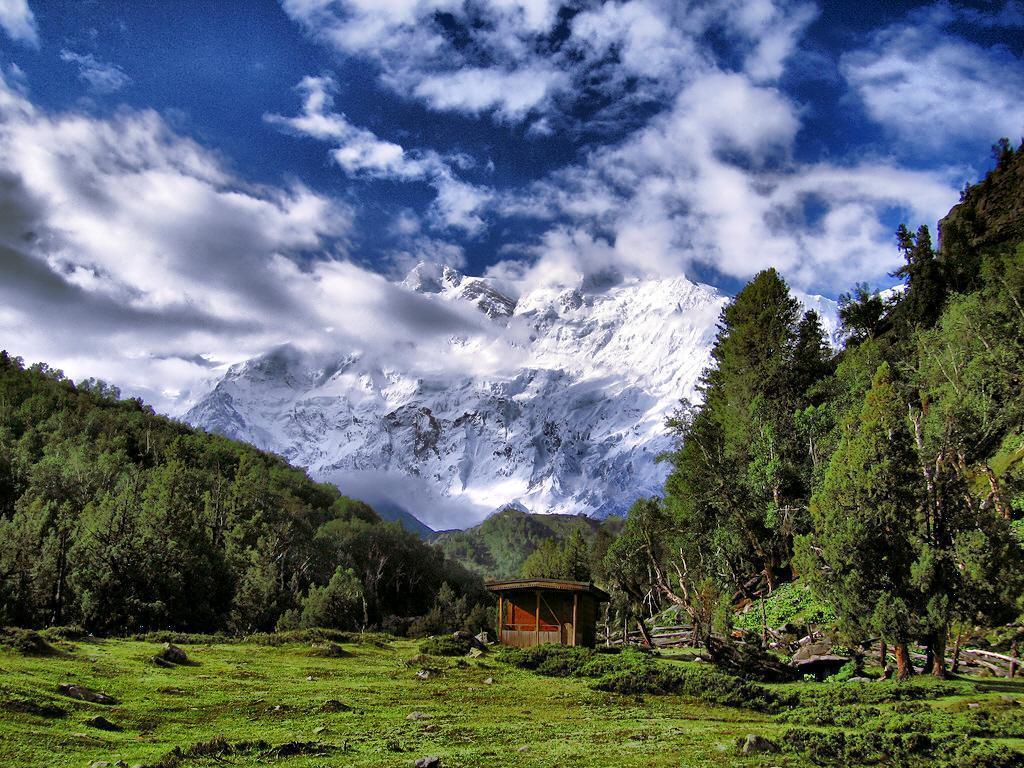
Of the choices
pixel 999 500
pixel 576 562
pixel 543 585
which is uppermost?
pixel 999 500

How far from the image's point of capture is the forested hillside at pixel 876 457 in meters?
18.6

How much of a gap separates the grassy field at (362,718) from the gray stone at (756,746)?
0.34 m

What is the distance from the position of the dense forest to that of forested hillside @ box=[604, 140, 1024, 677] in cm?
8

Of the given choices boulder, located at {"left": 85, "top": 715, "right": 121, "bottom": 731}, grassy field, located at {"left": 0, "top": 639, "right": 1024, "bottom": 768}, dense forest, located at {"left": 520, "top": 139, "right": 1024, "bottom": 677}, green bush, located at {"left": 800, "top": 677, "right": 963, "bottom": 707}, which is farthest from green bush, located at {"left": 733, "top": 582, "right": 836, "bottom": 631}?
boulder, located at {"left": 85, "top": 715, "right": 121, "bottom": 731}

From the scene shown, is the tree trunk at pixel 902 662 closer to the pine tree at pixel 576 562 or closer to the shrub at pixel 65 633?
the shrub at pixel 65 633

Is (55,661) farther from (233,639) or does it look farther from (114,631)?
(114,631)

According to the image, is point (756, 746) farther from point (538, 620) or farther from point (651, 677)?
point (538, 620)

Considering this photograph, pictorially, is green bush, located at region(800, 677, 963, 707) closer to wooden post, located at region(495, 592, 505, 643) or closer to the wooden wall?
the wooden wall

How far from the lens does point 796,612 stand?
33.7m

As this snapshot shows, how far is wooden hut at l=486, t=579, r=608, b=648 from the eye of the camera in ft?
131

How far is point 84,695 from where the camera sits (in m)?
15.0

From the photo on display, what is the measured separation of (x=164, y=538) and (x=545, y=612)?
87.7 ft

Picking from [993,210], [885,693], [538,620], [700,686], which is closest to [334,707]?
[700,686]

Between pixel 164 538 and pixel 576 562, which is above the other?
pixel 164 538
